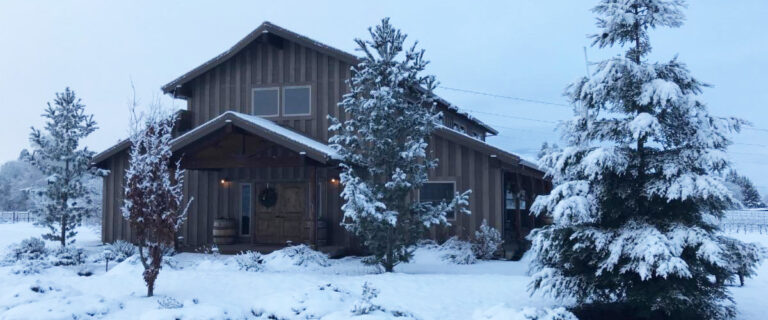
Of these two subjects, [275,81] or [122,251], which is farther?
[275,81]

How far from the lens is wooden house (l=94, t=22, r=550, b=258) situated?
52.8ft

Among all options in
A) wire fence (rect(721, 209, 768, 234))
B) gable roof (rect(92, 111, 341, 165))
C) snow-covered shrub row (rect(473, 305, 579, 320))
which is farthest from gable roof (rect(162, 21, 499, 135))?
wire fence (rect(721, 209, 768, 234))

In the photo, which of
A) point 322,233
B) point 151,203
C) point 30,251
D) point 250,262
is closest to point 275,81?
point 322,233

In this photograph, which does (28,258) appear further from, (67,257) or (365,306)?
(365,306)

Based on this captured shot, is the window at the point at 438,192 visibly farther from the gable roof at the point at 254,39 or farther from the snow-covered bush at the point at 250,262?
the snow-covered bush at the point at 250,262

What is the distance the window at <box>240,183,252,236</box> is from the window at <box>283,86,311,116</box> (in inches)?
101

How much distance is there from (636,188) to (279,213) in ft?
37.6

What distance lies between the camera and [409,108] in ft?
41.9

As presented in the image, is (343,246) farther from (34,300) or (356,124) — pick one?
(34,300)

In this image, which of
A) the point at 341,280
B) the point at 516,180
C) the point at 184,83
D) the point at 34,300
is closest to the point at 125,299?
the point at 34,300

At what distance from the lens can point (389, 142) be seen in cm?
1262

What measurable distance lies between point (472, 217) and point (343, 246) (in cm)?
366

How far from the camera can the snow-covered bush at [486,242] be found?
1535cm

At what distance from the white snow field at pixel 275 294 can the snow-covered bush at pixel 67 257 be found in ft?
2.60
